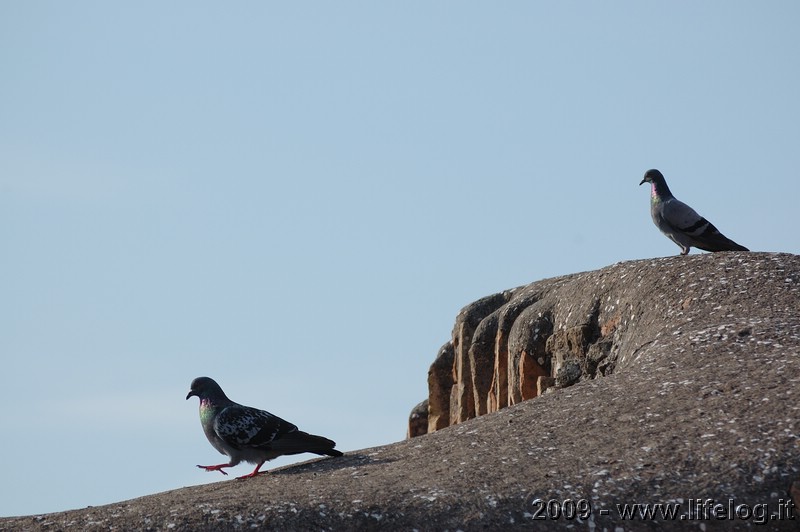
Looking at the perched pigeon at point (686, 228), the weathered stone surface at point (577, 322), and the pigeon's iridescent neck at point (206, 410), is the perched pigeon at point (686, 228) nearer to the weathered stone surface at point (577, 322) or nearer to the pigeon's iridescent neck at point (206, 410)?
the weathered stone surface at point (577, 322)

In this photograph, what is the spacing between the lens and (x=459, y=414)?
28391 millimetres

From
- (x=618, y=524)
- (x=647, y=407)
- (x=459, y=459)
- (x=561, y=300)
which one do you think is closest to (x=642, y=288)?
(x=561, y=300)

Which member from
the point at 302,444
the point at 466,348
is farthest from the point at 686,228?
the point at 302,444

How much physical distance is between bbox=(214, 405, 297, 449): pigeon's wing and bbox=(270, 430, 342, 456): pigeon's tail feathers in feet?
0.23

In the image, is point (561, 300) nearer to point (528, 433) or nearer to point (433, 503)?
point (528, 433)

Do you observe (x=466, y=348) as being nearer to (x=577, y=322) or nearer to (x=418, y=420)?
(x=418, y=420)

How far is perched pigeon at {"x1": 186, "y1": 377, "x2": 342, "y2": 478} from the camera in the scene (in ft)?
54.1

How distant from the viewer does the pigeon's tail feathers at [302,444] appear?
16.5 m

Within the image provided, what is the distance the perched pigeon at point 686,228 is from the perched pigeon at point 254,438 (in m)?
9.92

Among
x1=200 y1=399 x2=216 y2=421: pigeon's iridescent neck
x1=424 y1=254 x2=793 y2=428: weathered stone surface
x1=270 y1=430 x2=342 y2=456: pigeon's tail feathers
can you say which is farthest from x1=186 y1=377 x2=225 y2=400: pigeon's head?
x1=424 y1=254 x2=793 y2=428: weathered stone surface

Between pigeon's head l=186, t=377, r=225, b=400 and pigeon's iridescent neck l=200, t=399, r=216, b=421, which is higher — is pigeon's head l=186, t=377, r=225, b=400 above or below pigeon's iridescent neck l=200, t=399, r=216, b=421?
above

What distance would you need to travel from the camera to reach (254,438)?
16.5 meters

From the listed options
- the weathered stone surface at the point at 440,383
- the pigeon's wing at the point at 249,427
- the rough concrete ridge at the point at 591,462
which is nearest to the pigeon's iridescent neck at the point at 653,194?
the rough concrete ridge at the point at 591,462

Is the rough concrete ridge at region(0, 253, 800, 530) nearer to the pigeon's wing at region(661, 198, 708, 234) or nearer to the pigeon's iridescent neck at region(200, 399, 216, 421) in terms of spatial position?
the pigeon's iridescent neck at region(200, 399, 216, 421)
